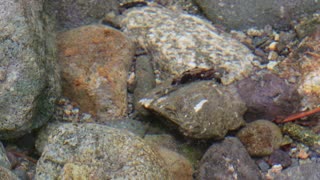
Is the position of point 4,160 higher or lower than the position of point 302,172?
higher

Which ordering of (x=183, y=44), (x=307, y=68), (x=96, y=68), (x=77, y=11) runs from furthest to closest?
1. (x=77, y=11)
2. (x=183, y=44)
3. (x=307, y=68)
4. (x=96, y=68)

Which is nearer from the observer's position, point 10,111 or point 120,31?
point 10,111

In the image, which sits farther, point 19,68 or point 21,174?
point 21,174

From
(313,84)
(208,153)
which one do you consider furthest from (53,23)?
(313,84)

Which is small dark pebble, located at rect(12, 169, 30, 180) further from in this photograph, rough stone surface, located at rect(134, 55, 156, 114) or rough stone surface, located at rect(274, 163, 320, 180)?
rough stone surface, located at rect(274, 163, 320, 180)

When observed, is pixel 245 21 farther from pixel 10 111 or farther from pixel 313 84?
pixel 10 111

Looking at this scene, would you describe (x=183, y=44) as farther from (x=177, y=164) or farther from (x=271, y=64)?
(x=177, y=164)

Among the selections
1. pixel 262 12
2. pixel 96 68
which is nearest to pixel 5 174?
pixel 96 68
